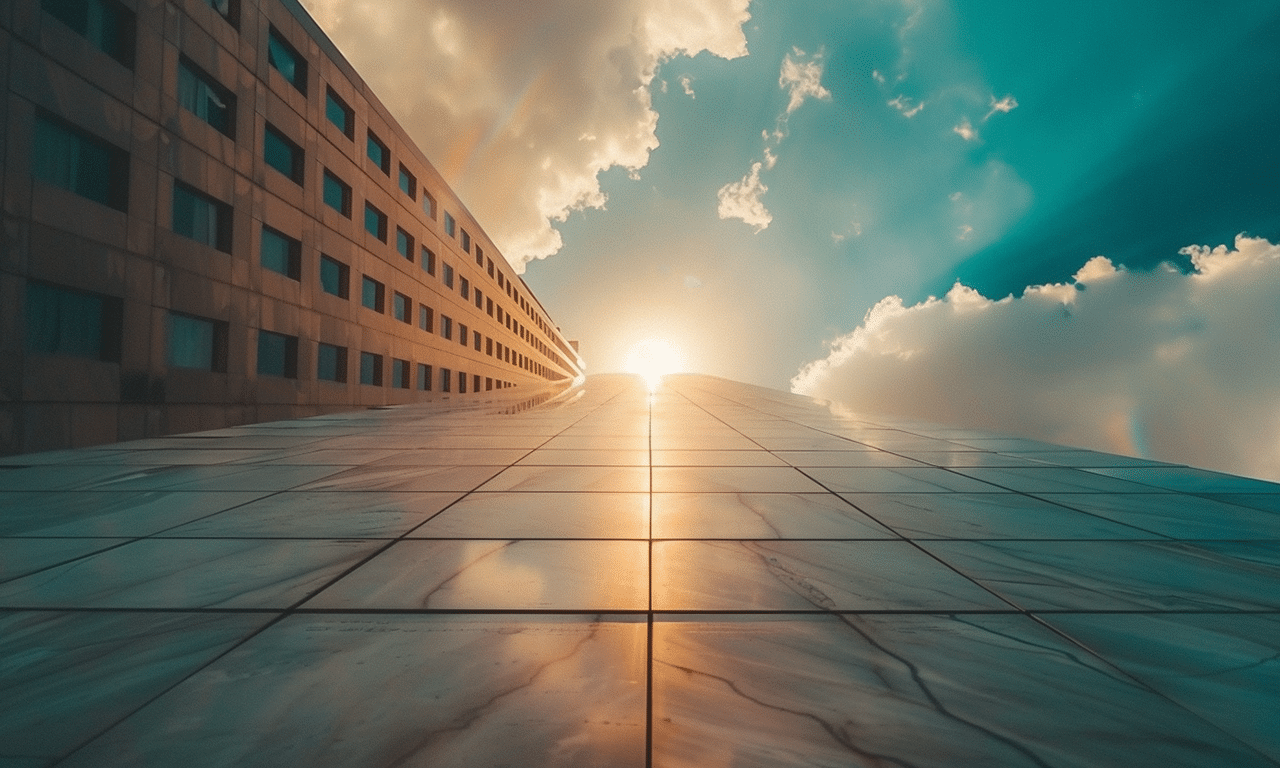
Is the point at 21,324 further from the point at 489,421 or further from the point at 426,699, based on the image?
the point at 426,699

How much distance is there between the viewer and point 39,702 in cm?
231

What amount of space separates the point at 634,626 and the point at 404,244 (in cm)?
2981

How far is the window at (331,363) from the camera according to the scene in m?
21.0

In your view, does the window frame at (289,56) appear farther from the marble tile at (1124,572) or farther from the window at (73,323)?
the marble tile at (1124,572)

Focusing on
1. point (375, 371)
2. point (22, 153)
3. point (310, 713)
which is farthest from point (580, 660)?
point (375, 371)

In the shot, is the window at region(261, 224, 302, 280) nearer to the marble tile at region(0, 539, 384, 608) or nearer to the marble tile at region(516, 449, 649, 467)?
the marble tile at region(516, 449, 649, 467)

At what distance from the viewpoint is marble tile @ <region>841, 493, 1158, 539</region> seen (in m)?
4.79

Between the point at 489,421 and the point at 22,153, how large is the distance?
34.3ft

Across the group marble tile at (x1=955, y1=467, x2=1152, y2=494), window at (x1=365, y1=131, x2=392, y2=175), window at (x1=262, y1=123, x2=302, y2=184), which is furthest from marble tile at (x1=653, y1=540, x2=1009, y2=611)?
window at (x1=365, y1=131, x2=392, y2=175)

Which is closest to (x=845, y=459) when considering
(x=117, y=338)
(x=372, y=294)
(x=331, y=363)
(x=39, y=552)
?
(x=39, y=552)

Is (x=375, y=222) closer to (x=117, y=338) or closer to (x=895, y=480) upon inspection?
(x=117, y=338)

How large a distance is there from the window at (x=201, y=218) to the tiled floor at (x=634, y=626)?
36.9 feet

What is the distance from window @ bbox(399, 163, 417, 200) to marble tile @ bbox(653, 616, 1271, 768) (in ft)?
101

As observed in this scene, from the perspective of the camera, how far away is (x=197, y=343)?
15.2 metres
